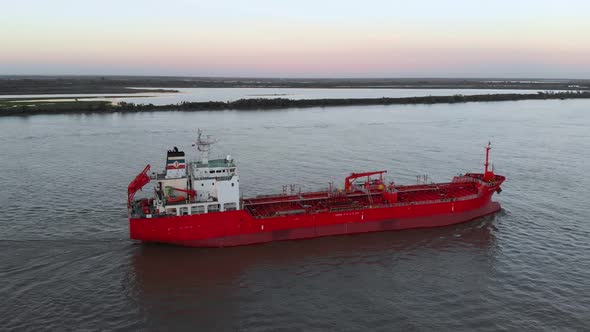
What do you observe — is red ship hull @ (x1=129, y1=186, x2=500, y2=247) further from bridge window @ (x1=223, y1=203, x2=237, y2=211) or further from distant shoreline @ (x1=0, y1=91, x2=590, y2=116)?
distant shoreline @ (x1=0, y1=91, x2=590, y2=116)

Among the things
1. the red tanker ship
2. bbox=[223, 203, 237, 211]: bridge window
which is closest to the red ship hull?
the red tanker ship

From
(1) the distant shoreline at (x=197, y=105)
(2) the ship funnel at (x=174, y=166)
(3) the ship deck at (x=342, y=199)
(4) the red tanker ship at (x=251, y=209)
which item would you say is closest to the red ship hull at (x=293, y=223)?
(4) the red tanker ship at (x=251, y=209)

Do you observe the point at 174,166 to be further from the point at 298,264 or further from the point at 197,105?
the point at 197,105

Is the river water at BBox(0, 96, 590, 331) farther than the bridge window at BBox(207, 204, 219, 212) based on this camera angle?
No

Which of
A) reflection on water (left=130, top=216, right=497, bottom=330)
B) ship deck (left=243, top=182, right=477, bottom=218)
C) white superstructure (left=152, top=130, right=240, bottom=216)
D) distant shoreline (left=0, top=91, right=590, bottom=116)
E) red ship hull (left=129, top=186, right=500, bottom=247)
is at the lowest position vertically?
reflection on water (left=130, top=216, right=497, bottom=330)

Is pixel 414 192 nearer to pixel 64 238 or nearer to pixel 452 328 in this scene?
pixel 452 328

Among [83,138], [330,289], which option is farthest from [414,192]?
[83,138]

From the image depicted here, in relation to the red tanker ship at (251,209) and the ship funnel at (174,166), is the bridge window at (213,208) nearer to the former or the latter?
the red tanker ship at (251,209)
